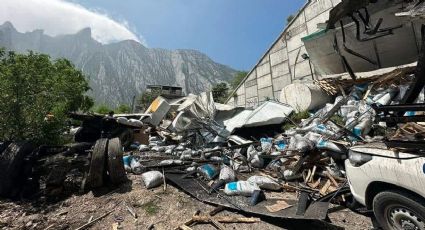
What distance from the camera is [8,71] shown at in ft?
20.0

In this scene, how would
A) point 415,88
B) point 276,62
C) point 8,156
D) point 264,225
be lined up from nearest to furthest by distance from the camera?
1. point 415,88
2. point 264,225
3. point 8,156
4. point 276,62

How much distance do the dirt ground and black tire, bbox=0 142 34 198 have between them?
0.23 m

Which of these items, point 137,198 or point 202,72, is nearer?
point 137,198

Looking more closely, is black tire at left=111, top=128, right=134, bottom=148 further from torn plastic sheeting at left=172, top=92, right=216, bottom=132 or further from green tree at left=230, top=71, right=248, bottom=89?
green tree at left=230, top=71, right=248, bottom=89

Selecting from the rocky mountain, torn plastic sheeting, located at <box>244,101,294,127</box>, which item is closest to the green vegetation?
torn plastic sheeting, located at <box>244,101,294,127</box>

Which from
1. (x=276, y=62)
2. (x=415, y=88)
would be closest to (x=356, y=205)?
(x=415, y=88)

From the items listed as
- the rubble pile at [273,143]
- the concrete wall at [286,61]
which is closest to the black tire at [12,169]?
the rubble pile at [273,143]

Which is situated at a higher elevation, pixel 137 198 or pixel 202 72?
pixel 202 72

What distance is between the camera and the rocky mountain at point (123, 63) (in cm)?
13012

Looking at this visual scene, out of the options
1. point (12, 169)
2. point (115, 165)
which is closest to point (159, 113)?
point (115, 165)

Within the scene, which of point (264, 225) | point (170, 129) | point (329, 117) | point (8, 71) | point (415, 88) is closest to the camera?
point (415, 88)

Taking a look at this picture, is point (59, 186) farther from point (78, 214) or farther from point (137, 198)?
point (137, 198)

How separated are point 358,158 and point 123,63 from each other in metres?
153

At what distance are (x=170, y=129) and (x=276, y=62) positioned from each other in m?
8.32
